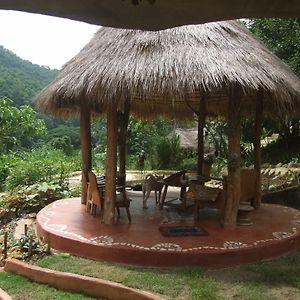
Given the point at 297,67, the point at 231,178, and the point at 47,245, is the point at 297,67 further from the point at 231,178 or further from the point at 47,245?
the point at 47,245

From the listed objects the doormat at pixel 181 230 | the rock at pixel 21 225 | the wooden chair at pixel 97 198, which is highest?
the wooden chair at pixel 97 198

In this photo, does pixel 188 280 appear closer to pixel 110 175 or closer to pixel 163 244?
pixel 163 244

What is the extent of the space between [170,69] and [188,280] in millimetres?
2826

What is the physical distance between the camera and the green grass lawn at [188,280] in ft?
14.7

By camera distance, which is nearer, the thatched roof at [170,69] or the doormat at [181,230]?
the thatched roof at [170,69]

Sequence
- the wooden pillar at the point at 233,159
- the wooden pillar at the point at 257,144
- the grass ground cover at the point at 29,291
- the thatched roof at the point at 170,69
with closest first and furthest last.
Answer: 1. the grass ground cover at the point at 29,291
2. the thatched roof at the point at 170,69
3. the wooden pillar at the point at 233,159
4. the wooden pillar at the point at 257,144

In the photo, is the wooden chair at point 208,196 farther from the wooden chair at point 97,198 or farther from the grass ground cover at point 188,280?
the grass ground cover at point 188,280

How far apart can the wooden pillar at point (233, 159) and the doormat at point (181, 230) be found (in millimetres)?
447

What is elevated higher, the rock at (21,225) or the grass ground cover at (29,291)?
the rock at (21,225)

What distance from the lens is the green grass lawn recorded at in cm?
447

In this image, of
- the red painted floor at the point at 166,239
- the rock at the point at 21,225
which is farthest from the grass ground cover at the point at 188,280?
the rock at the point at 21,225

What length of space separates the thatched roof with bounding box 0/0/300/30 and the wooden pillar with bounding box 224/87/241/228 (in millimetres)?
4639

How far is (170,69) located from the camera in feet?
19.4

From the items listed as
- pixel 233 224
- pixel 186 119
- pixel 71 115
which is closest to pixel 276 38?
pixel 186 119
